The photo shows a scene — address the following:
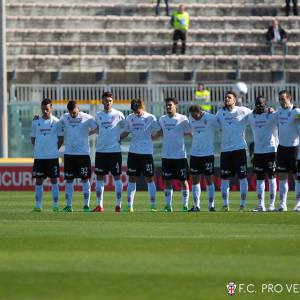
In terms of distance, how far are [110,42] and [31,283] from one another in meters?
34.3

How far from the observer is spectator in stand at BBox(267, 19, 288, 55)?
48.8 m

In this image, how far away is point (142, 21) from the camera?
50.1 metres

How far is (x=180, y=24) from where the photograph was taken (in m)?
47.6

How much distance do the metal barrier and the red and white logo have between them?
23.5 metres

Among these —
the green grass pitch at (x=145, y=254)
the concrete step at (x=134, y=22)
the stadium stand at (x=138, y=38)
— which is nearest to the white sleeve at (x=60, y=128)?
the green grass pitch at (x=145, y=254)

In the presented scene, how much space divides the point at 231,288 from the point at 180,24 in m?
33.4

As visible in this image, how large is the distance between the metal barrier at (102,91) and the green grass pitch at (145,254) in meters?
13.4

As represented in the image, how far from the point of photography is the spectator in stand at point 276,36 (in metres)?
48.8

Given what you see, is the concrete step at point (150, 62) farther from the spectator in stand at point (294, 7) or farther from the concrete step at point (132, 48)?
the spectator in stand at point (294, 7)

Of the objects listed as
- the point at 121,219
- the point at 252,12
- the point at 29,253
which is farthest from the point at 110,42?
the point at 29,253

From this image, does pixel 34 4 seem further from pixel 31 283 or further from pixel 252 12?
pixel 31 283

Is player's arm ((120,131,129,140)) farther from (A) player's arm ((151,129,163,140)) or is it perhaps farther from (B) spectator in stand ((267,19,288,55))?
(B) spectator in stand ((267,19,288,55))

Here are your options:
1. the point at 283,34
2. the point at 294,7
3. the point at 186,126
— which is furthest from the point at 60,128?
the point at 294,7

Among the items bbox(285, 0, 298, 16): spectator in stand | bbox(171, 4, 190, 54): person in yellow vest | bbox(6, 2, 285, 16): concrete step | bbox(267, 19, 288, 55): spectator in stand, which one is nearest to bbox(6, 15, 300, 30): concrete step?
bbox(285, 0, 298, 16): spectator in stand
